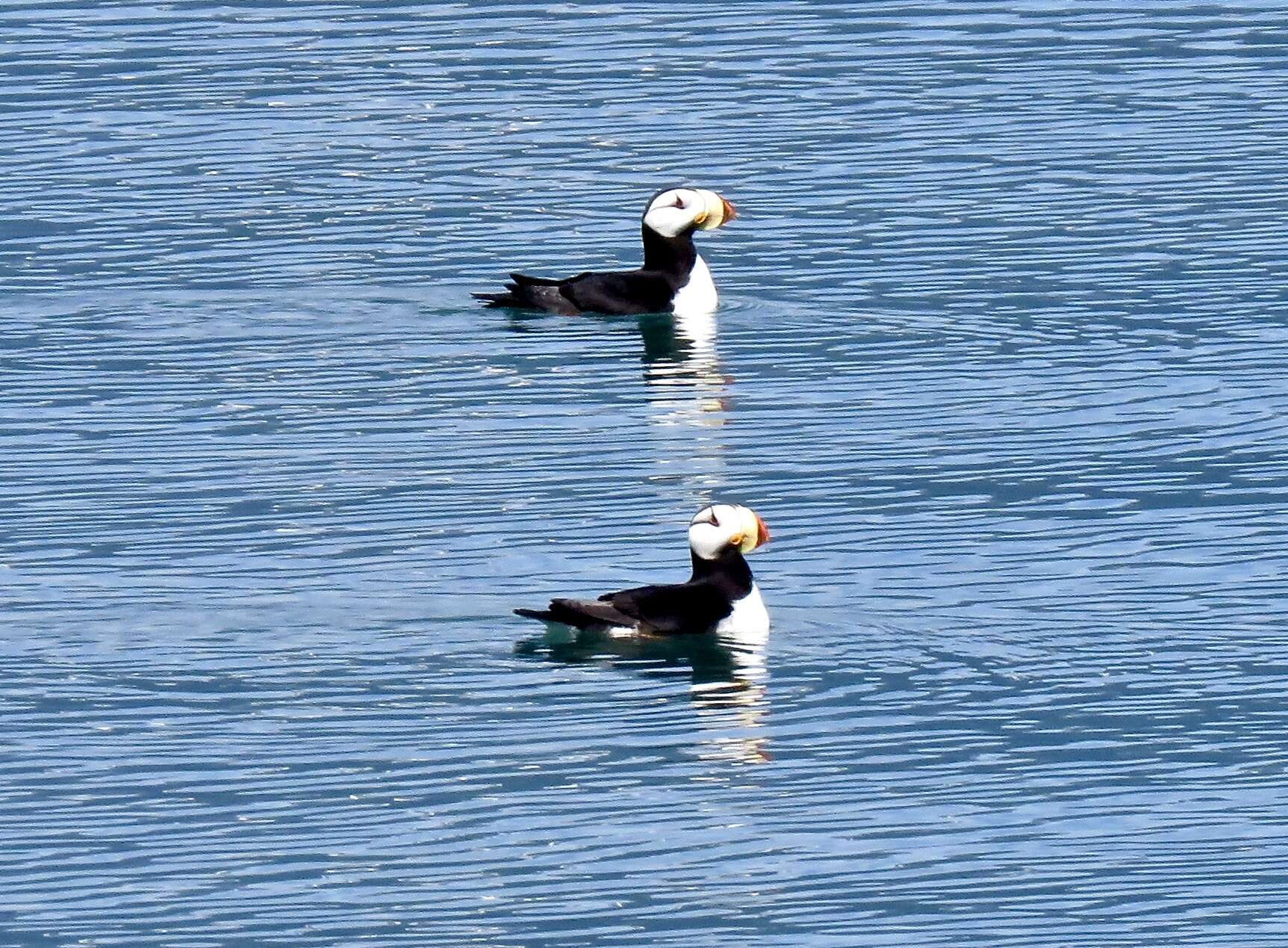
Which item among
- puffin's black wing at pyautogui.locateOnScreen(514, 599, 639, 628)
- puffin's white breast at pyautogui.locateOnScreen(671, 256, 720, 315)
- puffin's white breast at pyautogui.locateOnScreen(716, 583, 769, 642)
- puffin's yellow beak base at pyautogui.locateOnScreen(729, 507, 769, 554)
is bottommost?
puffin's white breast at pyautogui.locateOnScreen(716, 583, 769, 642)

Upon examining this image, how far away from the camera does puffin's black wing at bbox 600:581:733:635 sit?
17.0m

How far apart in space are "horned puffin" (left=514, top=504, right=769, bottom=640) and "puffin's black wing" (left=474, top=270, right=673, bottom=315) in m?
8.03

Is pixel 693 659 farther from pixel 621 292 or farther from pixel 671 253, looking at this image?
pixel 671 253

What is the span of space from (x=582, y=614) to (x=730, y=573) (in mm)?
909

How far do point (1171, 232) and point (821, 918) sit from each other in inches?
577

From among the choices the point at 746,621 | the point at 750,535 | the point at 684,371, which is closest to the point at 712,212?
the point at 684,371

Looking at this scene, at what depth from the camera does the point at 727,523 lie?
57.3 ft

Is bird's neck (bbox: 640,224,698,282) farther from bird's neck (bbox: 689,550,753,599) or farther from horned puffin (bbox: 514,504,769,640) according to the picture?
bird's neck (bbox: 689,550,753,599)

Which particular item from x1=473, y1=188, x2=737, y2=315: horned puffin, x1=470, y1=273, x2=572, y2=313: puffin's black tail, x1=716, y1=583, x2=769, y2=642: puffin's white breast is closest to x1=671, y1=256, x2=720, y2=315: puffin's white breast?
x1=473, y1=188, x2=737, y2=315: horned puffin

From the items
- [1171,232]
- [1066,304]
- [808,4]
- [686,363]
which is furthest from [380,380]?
[808,4]

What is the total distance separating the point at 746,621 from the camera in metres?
17.1

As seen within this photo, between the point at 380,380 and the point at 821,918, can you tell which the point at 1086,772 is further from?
the point at 380,380

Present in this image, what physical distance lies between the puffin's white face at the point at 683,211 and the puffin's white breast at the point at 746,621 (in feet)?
29.8

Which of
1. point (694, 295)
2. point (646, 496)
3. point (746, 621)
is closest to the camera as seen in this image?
point (746, 621)
